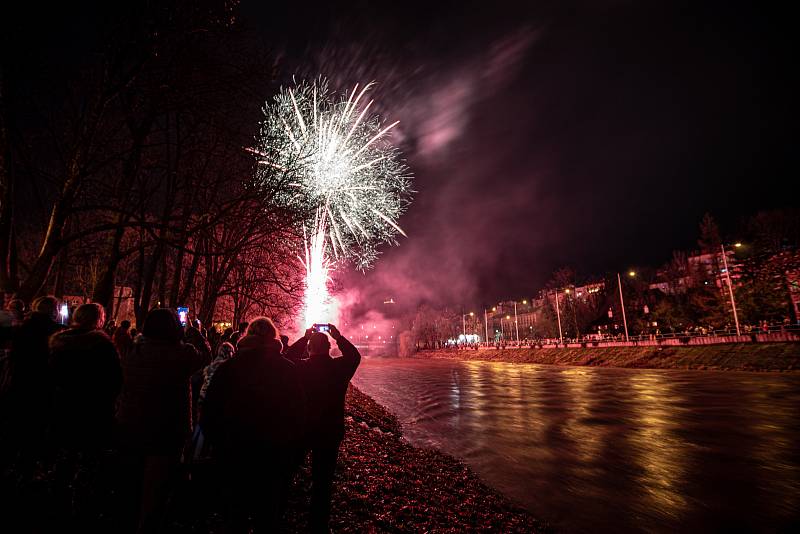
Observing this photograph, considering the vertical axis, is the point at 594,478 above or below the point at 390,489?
below

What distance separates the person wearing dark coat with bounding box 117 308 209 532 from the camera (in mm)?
Result: 3643

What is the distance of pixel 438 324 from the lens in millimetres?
131750

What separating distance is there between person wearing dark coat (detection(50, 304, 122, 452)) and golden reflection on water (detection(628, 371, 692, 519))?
9530 millimetres

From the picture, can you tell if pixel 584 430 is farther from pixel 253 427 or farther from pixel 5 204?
pixel 5 204

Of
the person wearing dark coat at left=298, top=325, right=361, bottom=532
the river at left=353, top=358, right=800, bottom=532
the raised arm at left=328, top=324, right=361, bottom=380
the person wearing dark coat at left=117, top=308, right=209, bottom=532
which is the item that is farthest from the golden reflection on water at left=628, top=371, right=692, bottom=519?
the person wearing dark coat at left=117, top=308, right=209, bottom=532

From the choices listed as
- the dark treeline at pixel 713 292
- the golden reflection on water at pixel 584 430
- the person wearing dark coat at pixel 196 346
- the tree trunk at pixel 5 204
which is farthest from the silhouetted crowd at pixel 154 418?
the dark treeline at pixel 713 292

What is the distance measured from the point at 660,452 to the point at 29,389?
1471cm

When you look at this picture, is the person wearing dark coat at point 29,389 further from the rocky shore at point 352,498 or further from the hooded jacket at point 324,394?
the hooded jacket at point 324,394

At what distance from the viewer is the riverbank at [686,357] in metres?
32.5

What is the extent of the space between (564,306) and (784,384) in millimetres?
57471

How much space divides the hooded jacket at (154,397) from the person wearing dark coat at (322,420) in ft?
4.14

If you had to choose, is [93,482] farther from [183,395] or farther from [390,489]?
[390,489]

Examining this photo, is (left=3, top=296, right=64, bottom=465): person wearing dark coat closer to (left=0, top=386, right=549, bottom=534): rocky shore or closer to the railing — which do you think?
(left=0, top=386, right=549, bottom=534): rocky shore

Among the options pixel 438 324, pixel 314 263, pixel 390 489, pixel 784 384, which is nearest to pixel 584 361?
pixel 784 384
